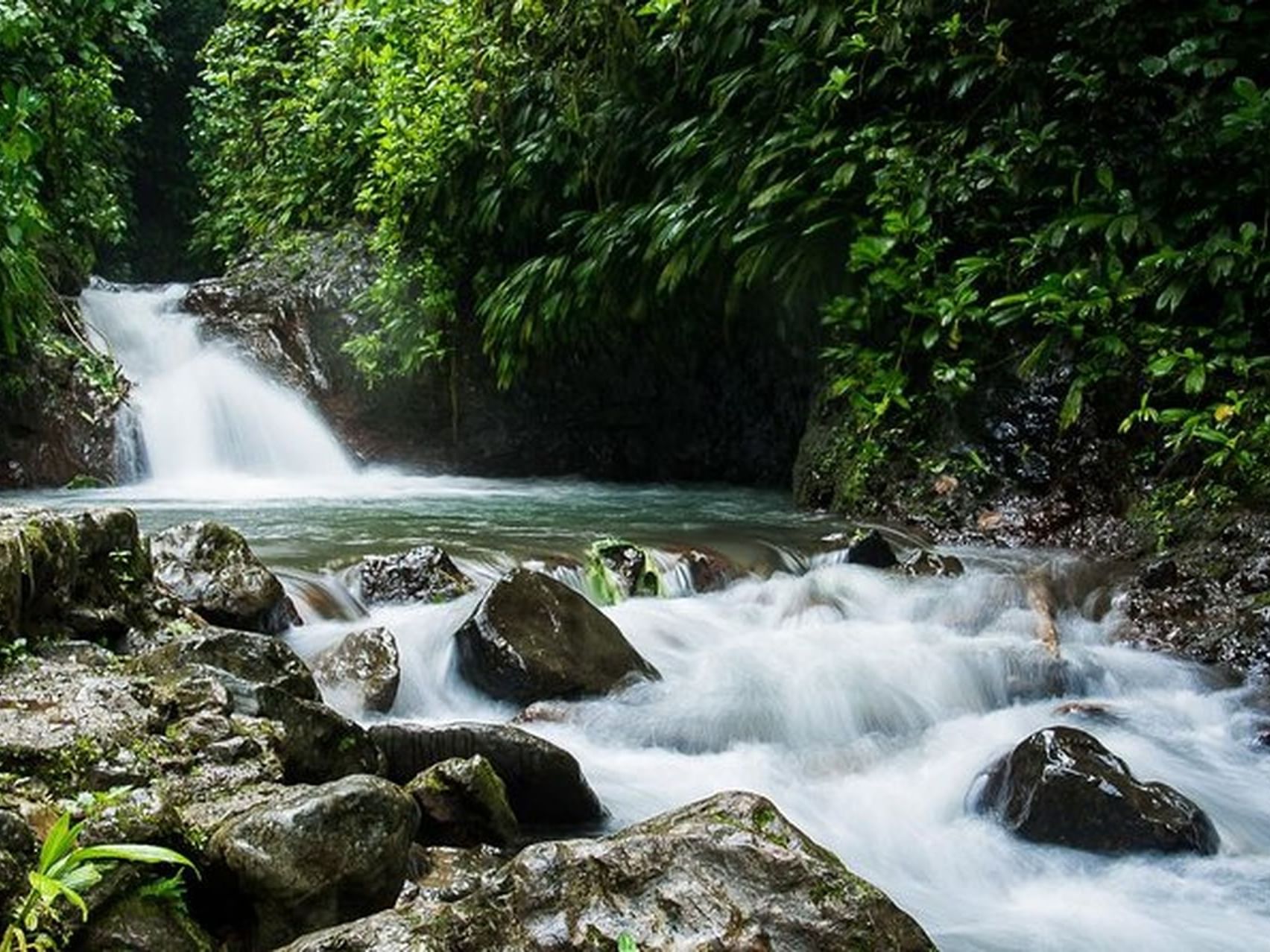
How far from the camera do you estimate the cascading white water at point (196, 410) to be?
400 inches

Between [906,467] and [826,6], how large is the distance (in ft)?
10.7

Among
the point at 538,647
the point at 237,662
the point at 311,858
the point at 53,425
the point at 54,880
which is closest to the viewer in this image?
the point at 54,880

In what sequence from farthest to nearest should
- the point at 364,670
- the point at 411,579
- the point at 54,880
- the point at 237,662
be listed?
the point at 411,579 → the point at 364,670 → the point at 237,662 → the point at 54,880

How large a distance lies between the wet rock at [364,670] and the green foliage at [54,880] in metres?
2.08

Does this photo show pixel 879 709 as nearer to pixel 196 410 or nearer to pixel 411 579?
pixel 411 579

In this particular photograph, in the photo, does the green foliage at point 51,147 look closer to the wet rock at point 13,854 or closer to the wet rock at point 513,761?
the wet rock at point 513,761

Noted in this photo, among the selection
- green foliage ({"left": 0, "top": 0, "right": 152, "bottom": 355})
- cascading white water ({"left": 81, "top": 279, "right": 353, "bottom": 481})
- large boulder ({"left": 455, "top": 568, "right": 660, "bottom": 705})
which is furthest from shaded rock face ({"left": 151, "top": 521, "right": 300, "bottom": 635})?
cascading white water ({"left": 81, "top": 279, "right": 353, "bottom": 481})

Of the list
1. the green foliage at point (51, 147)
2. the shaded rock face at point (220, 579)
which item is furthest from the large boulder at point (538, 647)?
the green foliage at point (51, 147)

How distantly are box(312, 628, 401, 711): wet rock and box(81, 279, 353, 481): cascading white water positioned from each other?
6096 millimetres

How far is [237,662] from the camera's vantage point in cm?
359

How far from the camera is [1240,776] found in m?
4.25

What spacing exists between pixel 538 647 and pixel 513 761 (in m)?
1.00

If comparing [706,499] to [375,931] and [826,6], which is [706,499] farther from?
[375,931]

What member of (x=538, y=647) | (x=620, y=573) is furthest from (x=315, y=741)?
(x=620, y=573)
